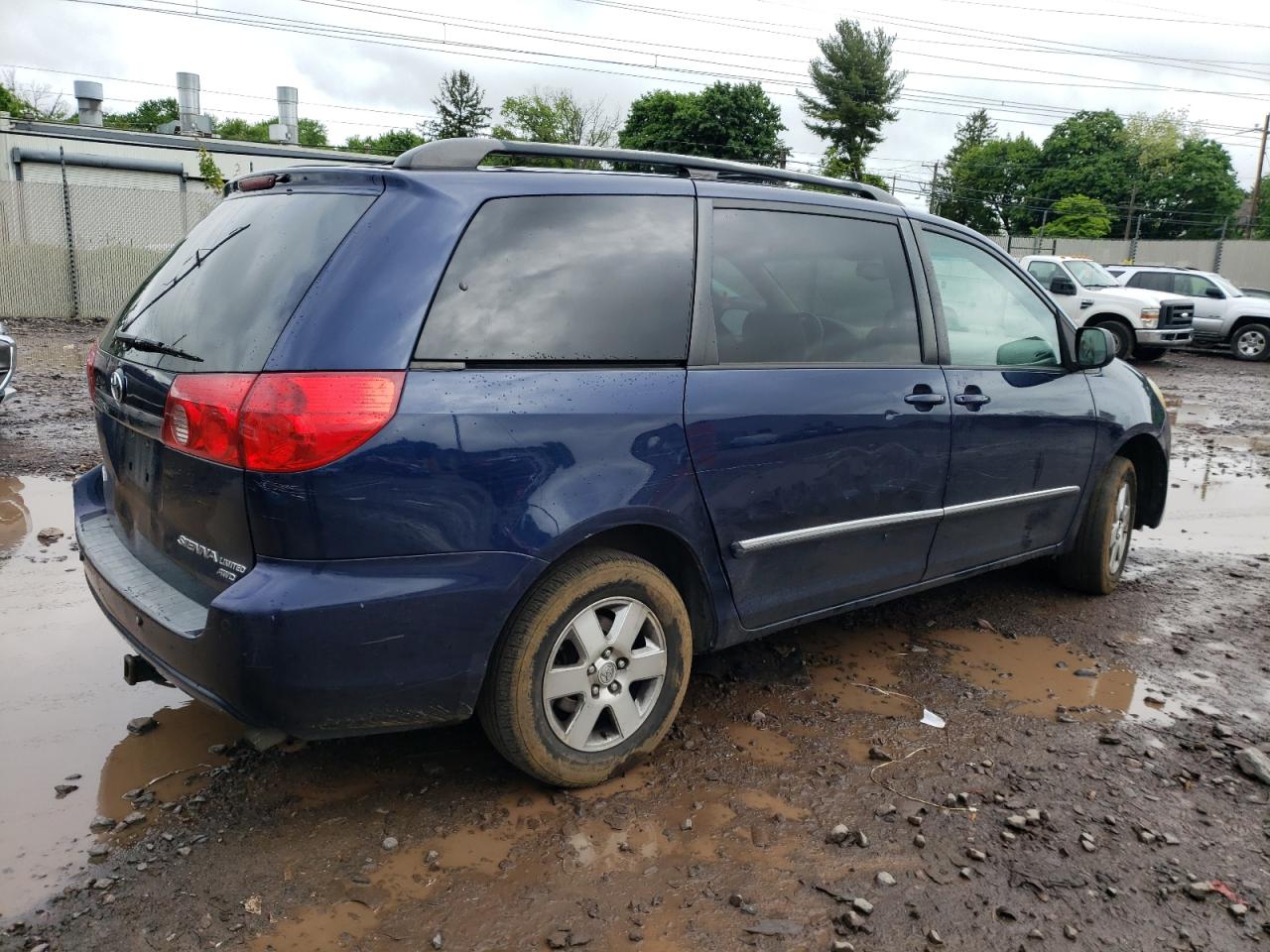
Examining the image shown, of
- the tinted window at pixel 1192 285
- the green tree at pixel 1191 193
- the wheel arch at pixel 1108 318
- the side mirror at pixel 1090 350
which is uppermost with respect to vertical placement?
the green tree at pixel 1191 193

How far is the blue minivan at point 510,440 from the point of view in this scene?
2.45 m

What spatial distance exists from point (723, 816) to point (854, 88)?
59349mm

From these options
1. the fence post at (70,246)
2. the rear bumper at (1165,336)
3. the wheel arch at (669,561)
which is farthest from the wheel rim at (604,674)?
the rear bumper at (1165,336)

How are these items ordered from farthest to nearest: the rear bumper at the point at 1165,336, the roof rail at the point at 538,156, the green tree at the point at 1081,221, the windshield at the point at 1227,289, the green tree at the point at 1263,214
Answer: the green tree at the point at 1263,214 → the green tree at the point at 1081,221 → the windshield at the point at 1227,289 → the rear bumper at the point at 1165,336 → the roof rail at the point at 538,156

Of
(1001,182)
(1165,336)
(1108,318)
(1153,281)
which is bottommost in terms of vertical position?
(1165,336)

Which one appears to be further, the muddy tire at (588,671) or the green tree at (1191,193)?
the green tree at (1191,193)

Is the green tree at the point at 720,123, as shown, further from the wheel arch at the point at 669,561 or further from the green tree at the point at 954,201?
the wheel arch at the point at 669,561

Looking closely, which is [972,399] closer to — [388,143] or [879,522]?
[879,522]

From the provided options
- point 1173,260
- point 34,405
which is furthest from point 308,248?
point 1173,260

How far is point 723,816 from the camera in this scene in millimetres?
2914

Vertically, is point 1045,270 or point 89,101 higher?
point 89,101

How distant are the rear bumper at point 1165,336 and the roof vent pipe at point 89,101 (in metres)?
40.2

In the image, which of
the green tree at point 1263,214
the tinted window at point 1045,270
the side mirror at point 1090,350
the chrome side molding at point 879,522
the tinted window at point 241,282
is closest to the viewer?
the tinted window at point 241,282

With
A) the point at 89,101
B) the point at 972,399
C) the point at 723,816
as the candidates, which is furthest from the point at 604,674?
the point at 89,101
